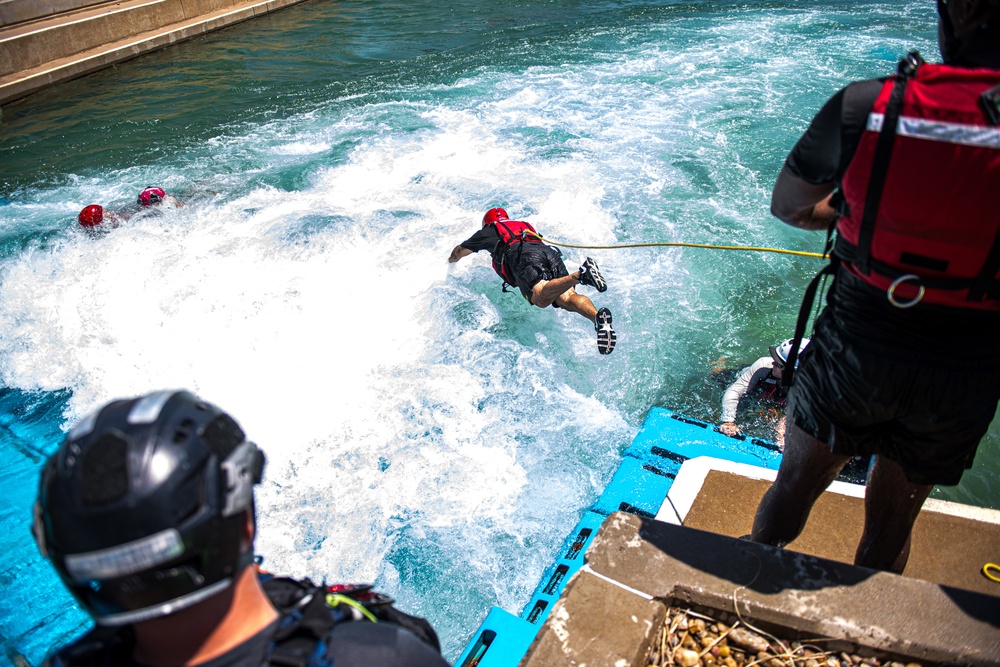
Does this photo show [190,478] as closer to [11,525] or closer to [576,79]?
[11,525]

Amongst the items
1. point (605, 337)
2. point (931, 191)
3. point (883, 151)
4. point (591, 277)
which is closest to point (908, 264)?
point (931, 191)

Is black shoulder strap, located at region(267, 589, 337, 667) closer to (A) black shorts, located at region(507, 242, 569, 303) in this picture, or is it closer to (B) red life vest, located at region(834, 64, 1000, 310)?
(B) red life vest, located at region(834, 64, 1000, 310)

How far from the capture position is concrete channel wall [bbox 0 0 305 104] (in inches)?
518

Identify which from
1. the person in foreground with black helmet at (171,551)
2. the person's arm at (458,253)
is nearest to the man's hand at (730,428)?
the person's arm at (458,253)

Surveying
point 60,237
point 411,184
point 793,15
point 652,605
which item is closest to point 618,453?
point 652,605

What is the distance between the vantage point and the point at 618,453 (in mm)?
5074

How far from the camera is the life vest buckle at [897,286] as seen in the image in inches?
68.9

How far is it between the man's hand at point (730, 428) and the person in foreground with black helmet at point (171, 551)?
364 cm

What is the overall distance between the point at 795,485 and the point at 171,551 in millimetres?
2056

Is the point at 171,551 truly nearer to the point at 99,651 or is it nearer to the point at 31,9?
the point at 99,651

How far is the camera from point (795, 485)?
233 cm

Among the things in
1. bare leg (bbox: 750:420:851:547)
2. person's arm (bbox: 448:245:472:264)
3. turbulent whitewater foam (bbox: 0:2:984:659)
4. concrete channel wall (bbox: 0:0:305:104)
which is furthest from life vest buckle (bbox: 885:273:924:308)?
concrete channel wall (bbox: 0:0:305:104)

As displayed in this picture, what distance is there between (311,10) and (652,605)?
21.3m

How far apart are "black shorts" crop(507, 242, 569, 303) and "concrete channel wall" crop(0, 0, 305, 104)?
1242 cm
